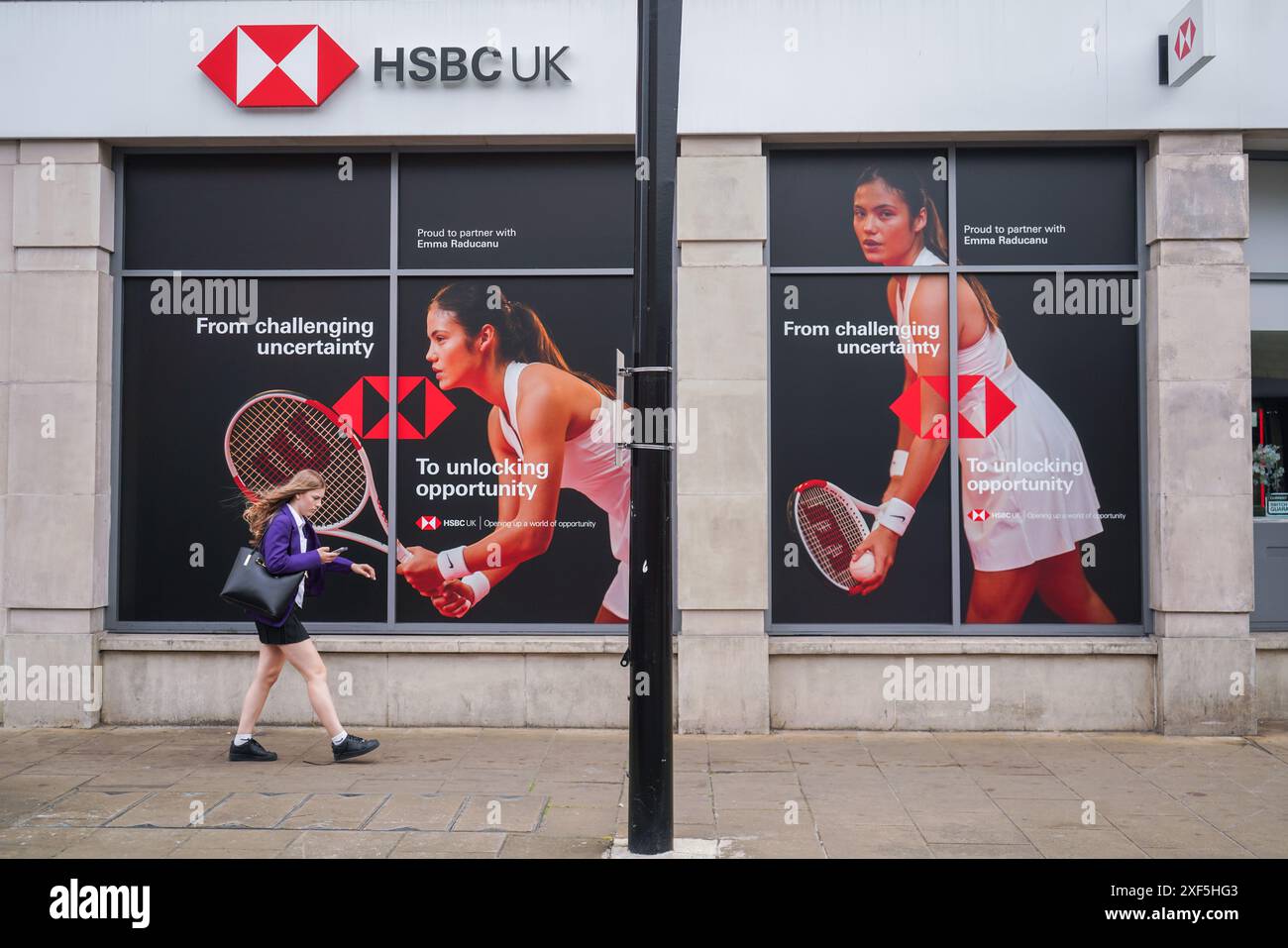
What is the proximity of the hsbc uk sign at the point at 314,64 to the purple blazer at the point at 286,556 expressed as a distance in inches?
134

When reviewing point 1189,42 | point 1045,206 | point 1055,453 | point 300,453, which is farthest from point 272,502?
point 1189,42

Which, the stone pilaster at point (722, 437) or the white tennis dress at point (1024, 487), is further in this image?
the white tennis dress at point (1024, 487)

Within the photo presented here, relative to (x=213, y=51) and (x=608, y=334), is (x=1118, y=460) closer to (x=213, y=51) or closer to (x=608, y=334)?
(x=608, y=334)

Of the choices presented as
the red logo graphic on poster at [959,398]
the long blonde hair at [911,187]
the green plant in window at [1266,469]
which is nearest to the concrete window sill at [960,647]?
the red logo graphic on poster at [959,398]

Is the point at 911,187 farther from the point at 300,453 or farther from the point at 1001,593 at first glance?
the point at 300,453

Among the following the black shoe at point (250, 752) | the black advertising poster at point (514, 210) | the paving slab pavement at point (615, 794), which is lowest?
the paving slab pavement at point (615, 794)

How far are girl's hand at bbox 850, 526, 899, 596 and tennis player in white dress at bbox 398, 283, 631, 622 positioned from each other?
72.2 inches

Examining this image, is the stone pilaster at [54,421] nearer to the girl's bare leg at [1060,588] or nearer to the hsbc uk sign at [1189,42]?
the girl's bare leg at [1060,588]

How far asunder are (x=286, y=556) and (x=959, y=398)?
17.0 ft

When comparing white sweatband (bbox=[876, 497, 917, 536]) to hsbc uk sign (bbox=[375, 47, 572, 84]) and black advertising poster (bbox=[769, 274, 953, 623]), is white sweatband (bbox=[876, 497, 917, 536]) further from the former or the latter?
hsbc uk sign (bbox=[375, 47, 572, 84])

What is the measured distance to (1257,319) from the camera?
30.3ft

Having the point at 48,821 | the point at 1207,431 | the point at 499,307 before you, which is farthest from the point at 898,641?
the point at 48,821

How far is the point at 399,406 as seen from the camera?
9133 millimetres

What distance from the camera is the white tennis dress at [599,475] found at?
29.5 ft
